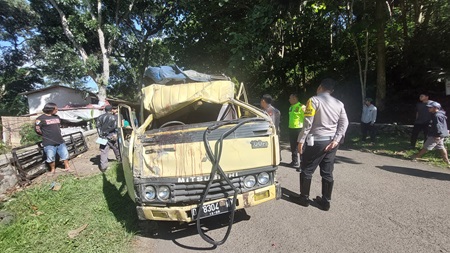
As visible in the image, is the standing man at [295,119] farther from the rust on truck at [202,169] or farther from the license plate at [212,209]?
the license plate at [212,209]

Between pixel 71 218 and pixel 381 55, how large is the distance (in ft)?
38.3

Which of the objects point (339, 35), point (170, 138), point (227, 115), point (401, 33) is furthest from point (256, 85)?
point (170, 138)

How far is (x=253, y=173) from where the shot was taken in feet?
10.8

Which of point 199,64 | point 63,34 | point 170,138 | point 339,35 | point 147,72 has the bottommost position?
point 170,138

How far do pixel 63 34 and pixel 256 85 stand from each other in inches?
576

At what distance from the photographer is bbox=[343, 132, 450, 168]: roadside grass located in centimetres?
650

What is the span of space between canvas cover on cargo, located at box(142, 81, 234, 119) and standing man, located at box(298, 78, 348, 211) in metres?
1.39

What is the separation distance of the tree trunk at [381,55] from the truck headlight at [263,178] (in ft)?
30.5

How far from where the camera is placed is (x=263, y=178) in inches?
134

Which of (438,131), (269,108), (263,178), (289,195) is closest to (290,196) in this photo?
(289,195)

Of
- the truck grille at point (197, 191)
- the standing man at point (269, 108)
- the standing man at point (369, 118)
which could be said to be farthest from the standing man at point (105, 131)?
the standing man at point (369, 118)

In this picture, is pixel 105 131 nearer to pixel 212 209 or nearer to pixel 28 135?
pixel 212 209

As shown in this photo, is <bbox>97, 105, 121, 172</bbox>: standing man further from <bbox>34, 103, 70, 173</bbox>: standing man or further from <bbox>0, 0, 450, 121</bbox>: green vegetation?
<bbox>0, 0, 450, 121</bbox>: green vegetation

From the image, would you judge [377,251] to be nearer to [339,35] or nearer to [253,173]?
[253,173]
